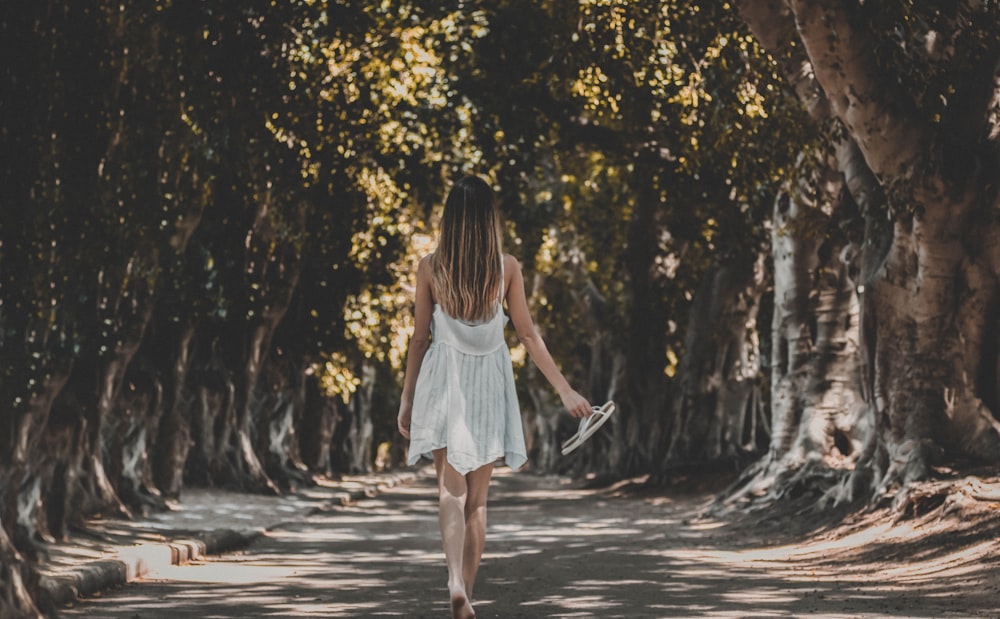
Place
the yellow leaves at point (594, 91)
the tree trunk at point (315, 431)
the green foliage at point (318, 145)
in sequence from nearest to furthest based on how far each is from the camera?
the green foliage at point (318, 145) < the yellow leaves at point (594, 91) < the tree trunk at point (315, 431)

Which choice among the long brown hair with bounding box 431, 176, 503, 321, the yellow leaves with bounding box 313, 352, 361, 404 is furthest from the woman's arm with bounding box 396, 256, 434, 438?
the yellow leaves with bounding box 313, 352, 361, 404

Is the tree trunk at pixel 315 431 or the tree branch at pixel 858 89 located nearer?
the tree branch at pixel 858 89

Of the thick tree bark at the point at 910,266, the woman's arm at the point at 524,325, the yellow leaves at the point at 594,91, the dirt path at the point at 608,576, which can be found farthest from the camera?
the yellow leaves at the point at 594,91

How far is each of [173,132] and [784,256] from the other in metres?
8.04

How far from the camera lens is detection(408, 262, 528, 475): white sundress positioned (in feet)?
22.7

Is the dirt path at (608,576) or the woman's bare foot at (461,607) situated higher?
the woman's bare foot at (461,607)

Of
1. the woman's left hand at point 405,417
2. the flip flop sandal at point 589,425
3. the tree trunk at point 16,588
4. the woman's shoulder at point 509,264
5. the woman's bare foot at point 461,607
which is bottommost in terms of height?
the woman's bare foot at point 461,607

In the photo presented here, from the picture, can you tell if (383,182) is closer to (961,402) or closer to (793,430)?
(793,430)

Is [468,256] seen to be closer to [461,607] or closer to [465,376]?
[465,376]

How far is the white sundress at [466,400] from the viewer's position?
22.7ft

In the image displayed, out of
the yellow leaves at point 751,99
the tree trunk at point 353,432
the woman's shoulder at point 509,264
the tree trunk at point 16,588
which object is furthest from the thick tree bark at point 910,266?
the tree trunk at point 353,432

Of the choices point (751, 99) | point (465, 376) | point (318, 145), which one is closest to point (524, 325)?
point (465, 376)

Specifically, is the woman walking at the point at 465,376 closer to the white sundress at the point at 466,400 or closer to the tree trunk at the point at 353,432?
the white sundress at the point at 466,400

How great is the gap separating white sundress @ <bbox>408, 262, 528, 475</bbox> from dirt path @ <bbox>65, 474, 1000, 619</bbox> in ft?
4.14
